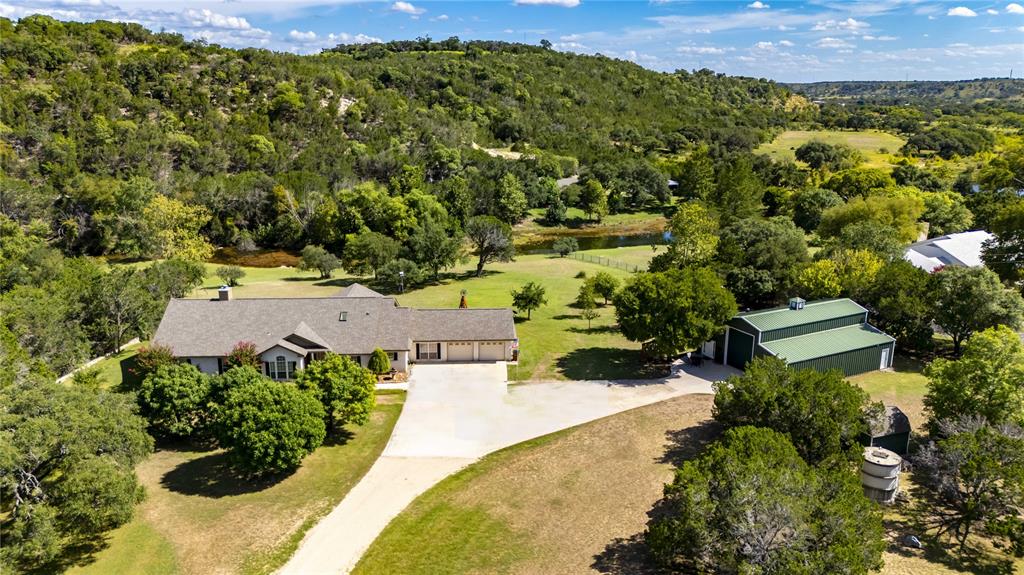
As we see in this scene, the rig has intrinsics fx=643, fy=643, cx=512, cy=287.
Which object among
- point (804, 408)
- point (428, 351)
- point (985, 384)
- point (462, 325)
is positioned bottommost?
point (428, 351)

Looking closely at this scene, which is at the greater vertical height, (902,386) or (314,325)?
(314,325)

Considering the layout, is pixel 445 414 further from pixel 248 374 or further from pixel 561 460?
pixel 248 374

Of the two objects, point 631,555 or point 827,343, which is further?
point 827,343

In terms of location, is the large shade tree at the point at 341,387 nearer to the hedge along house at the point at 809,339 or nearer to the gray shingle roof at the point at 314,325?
the gray shingle roof at the point at 314,325

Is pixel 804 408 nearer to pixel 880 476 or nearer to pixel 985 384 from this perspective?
pixel 880 476

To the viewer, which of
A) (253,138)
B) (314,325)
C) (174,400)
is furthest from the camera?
(253,138)

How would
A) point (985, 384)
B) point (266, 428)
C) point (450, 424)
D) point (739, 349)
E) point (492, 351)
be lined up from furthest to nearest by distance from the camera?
point (492, 351)
point (739, 349)
point (450, 424)
point (985, 384)
point (266, 428)

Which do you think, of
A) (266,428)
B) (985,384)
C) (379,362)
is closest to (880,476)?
(985,384)

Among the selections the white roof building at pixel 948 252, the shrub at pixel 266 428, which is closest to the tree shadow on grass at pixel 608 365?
the shrub at pixel 266 428
